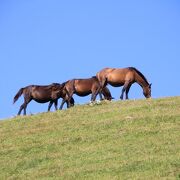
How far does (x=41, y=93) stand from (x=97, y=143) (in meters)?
13.2

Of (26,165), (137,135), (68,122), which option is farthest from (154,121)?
(26,165)

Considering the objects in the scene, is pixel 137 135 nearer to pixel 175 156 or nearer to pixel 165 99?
pixel 175 156

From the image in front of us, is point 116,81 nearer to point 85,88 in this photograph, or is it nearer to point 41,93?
point 85,88

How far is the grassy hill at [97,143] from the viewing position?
18344 mm

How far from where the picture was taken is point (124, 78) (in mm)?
33312

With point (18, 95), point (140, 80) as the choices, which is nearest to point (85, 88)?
point (140, 80)

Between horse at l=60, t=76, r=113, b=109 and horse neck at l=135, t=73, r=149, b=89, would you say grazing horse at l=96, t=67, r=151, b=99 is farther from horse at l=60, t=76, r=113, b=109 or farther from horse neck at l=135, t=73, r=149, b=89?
horse at l=60, t=76, r=113, b=109

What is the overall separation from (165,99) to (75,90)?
7785mm

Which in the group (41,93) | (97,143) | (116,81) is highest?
(116,81)

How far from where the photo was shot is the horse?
34.2 metres

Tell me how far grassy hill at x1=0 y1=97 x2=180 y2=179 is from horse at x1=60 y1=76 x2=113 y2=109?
517 centimetres

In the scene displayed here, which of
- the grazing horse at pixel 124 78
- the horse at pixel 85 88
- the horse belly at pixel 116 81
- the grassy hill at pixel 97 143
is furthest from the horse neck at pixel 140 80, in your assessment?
the grassy hill at pixel 97 143

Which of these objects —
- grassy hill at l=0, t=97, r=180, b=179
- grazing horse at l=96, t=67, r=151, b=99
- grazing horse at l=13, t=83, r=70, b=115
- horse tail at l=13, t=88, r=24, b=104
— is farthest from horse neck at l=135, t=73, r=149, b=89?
horse tail at l=13, t=88, r=24, b=104

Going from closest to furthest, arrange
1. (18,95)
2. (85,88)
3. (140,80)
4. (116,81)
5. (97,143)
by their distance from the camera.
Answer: (97,143) < (140,80) < (116,81) < (85,88) < (18,95)
